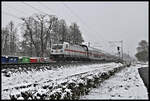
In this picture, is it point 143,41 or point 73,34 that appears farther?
point 143,41

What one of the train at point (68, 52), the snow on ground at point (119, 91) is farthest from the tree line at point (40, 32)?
the snow on ground at point (119, 91)

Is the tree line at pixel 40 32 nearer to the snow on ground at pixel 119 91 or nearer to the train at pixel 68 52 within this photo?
the train at pixel 68 52

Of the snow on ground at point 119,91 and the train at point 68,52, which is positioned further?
the train at point 68,52

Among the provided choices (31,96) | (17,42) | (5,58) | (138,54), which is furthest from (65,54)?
(138,54)

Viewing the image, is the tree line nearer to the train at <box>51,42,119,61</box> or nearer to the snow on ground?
the train at <box>51,42,119,61</box>

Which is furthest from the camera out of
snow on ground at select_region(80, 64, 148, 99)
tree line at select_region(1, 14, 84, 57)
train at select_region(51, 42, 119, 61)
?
tree line at select_region(1, 14, 84, 57)

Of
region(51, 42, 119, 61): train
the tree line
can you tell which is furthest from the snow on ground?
the tree line

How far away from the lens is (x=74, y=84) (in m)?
11.5

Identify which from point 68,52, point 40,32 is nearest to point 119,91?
point 68,52

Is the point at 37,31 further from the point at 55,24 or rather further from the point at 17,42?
the point at 17,42

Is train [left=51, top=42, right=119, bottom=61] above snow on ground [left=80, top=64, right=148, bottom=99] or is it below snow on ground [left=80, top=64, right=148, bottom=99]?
above

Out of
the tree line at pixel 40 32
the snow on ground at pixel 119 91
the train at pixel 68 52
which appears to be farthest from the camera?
the tree line at pixel 40 32

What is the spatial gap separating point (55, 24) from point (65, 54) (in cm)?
2341

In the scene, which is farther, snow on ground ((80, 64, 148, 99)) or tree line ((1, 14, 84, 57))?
tree line ((1, 14, 84, 57))
